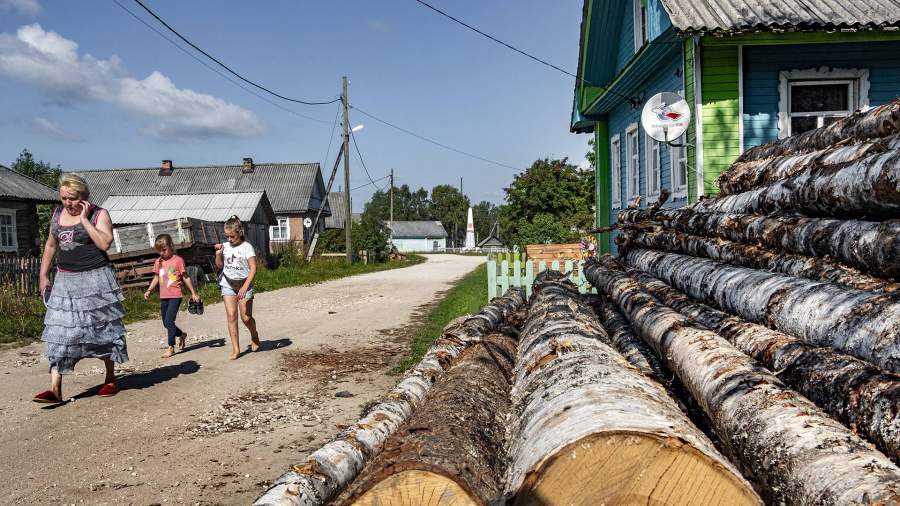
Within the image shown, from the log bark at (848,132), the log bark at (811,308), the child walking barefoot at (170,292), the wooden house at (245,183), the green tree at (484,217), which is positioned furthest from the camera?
the green tree at (484,217)

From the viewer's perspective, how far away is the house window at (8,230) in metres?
21.9

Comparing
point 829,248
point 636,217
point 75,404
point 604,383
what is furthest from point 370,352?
point 604,383

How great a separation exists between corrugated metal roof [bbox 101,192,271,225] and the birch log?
88.2ft

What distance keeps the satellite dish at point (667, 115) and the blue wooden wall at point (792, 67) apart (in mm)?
1191

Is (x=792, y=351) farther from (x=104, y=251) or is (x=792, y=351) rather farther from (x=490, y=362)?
(x=104, y=251)

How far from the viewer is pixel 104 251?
5938mm

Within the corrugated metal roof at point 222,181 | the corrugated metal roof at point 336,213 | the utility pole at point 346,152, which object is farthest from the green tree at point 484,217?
the utility pole at point 346,152

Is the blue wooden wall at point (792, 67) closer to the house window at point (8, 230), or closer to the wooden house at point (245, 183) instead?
the house window at point (8, 230)

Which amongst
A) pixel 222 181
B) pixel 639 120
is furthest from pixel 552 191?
pixel 222 181

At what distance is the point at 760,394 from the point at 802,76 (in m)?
9.78

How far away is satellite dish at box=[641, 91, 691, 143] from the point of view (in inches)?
406

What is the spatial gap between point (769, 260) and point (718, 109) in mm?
6257

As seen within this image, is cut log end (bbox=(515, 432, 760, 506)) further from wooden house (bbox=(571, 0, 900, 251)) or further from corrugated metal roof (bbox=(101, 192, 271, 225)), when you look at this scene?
corrugated metal roof (bbox=(101, 192, 271, 225))

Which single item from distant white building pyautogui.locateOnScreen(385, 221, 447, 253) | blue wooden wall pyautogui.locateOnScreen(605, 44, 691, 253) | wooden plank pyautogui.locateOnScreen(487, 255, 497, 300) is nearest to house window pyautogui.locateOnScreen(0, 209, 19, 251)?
wooden plank pyautogui.locateOnScreen(487, 255, 497, 300)
